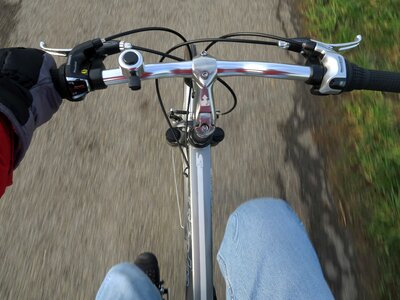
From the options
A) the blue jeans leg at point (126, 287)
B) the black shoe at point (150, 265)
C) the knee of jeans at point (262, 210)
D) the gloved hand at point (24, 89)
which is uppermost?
the gloved hand at point (24, 89)

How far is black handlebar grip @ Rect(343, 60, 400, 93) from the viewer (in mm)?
992

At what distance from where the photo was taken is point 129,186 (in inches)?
80.9

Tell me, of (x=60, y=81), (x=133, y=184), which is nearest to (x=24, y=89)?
(x=60, y=81)

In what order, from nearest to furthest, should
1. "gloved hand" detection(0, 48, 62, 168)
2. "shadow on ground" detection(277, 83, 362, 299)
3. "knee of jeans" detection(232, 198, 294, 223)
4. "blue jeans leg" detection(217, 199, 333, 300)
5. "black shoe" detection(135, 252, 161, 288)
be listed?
"gloved hand" detection(0, 48, 62, 168)
"blue jeans leg" detection(217, 199, 333, 300)
"knee of jeans" detection(232, 198, 294, 223)
"black shoe" detection(135, 252, 161, 288)
"shadow on ground" detection(277, 83, 362, 299)

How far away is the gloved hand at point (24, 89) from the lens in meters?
0.90

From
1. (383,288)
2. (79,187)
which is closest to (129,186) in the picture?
(79,187)

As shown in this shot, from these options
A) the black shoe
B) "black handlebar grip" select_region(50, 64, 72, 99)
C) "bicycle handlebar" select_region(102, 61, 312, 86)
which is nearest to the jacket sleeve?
"black handlebar grip" select_region(50, 64, 72, 99)

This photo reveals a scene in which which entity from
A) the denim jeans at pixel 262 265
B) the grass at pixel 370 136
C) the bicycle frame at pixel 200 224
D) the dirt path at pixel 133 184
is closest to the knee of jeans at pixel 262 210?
the denim jeans at pixel 262 265

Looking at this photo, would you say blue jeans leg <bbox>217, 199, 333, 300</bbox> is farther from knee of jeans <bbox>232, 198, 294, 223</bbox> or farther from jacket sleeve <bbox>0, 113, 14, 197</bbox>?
jacket sleeve <bbox>0, 113, 14, 197</bbox>

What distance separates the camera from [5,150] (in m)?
0.92

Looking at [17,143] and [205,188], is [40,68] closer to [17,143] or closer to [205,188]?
[17,143]

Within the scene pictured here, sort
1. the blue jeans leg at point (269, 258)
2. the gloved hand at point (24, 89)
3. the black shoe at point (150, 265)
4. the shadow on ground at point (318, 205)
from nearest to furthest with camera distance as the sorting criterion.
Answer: the gloved hand at point (24, 89) → the blue jeans leg at point (269, 258) → the black shoe at point (150, 265) → the shadow on ground at point (318, 205)

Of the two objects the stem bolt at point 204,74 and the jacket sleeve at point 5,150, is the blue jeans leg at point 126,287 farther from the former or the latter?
the stem bolt at point 204,74

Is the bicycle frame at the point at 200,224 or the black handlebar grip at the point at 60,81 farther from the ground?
the black handlebar grip at the point at 60,81
